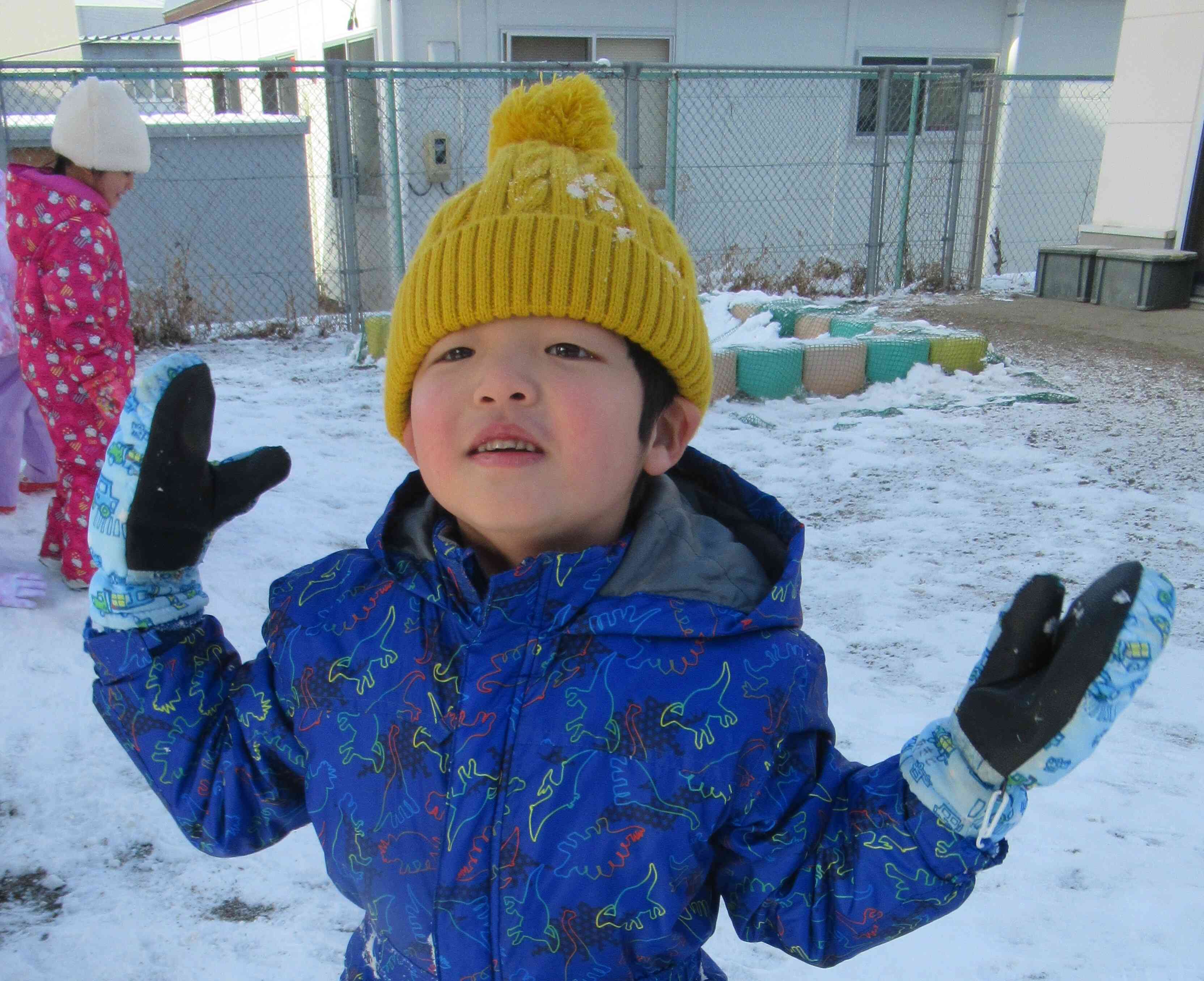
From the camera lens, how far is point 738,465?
17.2 feet

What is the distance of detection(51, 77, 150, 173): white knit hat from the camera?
11.8 ft

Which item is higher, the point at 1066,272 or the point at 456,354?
the point at 456,354

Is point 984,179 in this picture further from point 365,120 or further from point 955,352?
point 365,120

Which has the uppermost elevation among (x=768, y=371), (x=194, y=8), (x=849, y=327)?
(x=194, y=8)

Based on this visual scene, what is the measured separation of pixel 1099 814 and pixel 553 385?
6.75 feet

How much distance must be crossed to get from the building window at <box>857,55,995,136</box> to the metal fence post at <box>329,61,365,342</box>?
6.04 m

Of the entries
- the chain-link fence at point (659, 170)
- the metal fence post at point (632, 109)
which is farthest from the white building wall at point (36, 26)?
the metal fence post at point (632, 109)

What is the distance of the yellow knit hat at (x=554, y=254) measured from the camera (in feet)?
3.92

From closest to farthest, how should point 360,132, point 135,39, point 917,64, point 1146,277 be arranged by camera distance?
point 1146,277 → point 360,132 → point 917,64 → point 135,39

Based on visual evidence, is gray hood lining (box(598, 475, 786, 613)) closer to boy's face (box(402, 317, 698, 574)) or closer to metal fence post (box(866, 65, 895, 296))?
boy's face (box(402, 317, 698, 574))

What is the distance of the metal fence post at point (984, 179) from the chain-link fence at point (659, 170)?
2cm

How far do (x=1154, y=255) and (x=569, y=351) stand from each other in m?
9.41

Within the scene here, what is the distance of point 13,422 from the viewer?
405 centimetres

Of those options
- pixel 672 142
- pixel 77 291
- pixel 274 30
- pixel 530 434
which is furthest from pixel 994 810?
pixel 274 30
